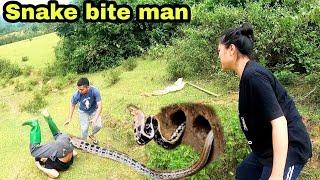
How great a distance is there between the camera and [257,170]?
330 cm

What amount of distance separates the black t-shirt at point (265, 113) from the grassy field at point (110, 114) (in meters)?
2.50

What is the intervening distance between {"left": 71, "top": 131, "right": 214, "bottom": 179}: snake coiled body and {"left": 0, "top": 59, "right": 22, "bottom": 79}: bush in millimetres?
7796

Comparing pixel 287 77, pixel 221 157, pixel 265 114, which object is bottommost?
pixel 221 157

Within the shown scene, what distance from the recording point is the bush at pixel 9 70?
13.8 metres

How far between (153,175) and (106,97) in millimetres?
4080

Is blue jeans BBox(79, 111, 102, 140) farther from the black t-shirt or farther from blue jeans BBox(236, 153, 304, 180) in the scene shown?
the black t-shirt

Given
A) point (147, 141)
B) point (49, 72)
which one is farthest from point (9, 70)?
point (147, 141)

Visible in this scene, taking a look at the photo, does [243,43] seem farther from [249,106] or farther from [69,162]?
[69,162]

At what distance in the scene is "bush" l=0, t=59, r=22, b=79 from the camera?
1380 cm

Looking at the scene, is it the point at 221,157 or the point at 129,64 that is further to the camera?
the point at 129,64

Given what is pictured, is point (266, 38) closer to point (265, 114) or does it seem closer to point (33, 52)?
point (265, 114)

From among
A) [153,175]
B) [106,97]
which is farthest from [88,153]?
[106,97]

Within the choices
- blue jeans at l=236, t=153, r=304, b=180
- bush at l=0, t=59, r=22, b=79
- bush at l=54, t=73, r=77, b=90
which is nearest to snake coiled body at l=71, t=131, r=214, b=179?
blue jeans at l=236, t=153, r=304, b=180

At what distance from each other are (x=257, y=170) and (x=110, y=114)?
16.8ft
